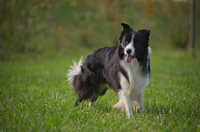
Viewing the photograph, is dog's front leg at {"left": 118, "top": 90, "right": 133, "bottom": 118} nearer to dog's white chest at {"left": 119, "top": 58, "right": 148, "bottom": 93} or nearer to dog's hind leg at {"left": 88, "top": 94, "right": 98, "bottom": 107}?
dog's white chest at {"left": 119, "top": 58, "right": 148, "bottom": 93}

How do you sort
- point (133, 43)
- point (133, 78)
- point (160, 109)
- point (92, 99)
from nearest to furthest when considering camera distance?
point (133, 43) < point (133, 78) < point (160, 109) < point (92, 99)

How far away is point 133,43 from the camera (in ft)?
15.3

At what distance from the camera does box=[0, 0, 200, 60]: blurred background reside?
51.2 feet

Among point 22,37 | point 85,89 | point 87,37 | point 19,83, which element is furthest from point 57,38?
point 85,89

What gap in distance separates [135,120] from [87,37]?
19.7 m

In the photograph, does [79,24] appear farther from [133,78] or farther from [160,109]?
[133,78]

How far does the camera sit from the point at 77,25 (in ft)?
81.0

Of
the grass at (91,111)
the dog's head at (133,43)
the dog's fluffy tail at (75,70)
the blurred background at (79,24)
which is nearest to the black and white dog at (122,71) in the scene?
the dog's head at (133,43)

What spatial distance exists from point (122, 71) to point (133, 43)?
1.87ft

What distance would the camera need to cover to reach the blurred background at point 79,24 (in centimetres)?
1559

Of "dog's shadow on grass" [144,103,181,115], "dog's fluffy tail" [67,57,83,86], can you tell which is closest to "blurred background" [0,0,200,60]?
"dog's fluffy tail" [67,57,83,86]

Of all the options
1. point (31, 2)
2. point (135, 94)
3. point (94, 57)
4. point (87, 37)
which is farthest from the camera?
point (87, 37)

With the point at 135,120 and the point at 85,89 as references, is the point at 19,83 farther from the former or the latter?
the point at 135,120

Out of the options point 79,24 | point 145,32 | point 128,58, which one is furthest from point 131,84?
point 79,24
